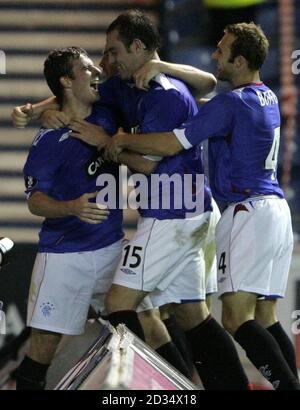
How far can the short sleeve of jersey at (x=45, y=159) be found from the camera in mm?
5121

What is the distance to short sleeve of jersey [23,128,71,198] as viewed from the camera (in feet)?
16.8

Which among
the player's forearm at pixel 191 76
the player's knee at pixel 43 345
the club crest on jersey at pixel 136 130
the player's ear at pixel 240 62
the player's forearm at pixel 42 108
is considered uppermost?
the player's ear at pixel 240 62

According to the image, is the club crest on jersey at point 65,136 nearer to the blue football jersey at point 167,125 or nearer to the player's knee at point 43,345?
the blue football jersey at point 167,125

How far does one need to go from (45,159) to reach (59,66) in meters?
0.41

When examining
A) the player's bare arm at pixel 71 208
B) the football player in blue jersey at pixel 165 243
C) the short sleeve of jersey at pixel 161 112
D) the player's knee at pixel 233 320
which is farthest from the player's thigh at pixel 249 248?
the player's bare arm at pixel 71 208

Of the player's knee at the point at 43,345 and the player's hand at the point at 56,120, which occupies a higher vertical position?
the player's hand at the point at 56,120

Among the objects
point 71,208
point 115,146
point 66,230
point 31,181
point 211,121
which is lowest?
point 66,230

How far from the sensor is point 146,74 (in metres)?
5.00

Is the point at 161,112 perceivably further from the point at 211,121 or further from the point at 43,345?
the point at 43,345

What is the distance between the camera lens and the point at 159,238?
5047mm

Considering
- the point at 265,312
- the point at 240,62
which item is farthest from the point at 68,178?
the point at 265,312

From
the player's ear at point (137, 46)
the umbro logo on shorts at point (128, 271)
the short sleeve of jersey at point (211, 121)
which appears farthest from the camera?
the player's ear at point (137, 46)

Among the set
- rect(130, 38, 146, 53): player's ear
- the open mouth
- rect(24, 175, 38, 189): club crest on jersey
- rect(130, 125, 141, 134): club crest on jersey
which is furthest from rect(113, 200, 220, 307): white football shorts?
rect(130, 38, 146, 53): player's ear

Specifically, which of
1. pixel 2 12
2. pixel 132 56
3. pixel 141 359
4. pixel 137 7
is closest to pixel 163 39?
pixel 137 7
